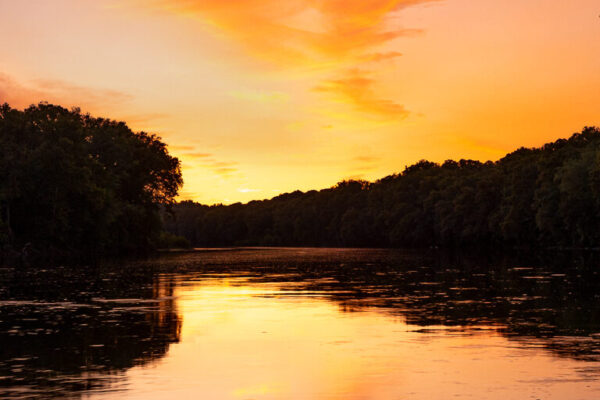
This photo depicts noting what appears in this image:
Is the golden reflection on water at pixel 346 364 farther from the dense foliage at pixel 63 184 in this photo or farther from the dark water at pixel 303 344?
the dense foliage at pixel 63 184

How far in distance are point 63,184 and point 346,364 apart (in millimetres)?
93364

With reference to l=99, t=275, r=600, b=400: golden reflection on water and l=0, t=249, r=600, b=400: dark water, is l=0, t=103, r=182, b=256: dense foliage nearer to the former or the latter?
l=0, t=249, r=600, b=400: dark water

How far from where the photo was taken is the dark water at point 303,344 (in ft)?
51.9

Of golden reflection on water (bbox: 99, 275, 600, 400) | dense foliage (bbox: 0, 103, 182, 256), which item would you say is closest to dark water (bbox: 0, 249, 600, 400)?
golden reflection on water (bbox: 99, 275, 600, 400)

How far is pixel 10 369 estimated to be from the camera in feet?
58.3

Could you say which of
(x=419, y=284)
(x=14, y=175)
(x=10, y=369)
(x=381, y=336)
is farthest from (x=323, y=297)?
(x=14, y=175)

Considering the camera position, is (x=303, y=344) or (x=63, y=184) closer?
(x=303, y=344)

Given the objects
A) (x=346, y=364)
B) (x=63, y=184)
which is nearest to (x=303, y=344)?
(x=346, y=364)

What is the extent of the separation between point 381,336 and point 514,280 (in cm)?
2963

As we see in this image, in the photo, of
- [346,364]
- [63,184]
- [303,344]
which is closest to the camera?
[346,364]

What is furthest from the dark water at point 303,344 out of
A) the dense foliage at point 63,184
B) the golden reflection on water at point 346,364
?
the dense foliage at point 63,184

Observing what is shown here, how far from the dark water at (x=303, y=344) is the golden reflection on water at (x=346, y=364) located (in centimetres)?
4

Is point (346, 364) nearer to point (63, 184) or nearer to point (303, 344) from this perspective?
point (303, 344)

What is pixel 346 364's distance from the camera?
61.1 ft
